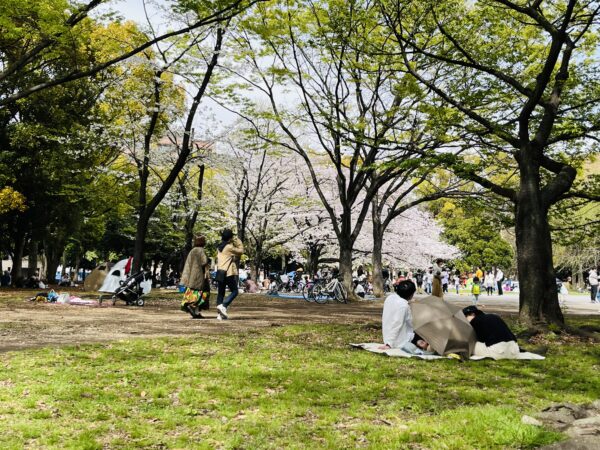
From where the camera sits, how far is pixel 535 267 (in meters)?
10.3


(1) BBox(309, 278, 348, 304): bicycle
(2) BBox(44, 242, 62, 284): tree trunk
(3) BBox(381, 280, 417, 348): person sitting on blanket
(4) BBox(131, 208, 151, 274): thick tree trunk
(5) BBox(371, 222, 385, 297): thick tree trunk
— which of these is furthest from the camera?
(2) BBox(44, 242, 62, 284): tree trunk

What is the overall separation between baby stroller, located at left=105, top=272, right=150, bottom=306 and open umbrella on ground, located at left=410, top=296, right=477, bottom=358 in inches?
353

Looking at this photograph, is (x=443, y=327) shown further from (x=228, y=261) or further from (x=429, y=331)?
(x=228, y=261)

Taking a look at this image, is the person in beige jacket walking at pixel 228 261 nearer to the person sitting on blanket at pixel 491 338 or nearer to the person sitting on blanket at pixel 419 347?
the person sitting on blanket at pixel 419 347

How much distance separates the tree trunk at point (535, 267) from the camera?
1025 cm

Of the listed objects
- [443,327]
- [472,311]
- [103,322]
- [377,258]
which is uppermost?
[377,258]

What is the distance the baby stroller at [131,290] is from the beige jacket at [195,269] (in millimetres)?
3720

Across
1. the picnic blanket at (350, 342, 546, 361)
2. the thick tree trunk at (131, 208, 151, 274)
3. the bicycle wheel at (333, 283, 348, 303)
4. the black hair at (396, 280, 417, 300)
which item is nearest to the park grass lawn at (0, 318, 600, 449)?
the picnic blanket at (350, 342, 546, 361)

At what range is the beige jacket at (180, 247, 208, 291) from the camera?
11.1m

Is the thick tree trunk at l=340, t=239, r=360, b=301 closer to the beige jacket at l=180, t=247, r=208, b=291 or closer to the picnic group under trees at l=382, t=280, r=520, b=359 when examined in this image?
the beige jacket at l=180, t=247, r=208, b=291

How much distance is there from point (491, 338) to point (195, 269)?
596 cm

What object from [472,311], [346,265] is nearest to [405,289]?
[472,311]

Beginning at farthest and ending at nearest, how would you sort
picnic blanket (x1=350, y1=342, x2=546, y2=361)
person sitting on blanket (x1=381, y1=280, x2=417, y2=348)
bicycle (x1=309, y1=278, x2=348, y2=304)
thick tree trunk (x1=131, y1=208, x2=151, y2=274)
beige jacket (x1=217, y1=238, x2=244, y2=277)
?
1. bicycle (x1=309, y1=278, x2=348, y2=304)
2. thick tree trunk (x1=131, y1=208, x2=151, y2=274)
3. beige jacket (x1=217, y1=238, x2=244, y2=277)
4. person sitting on blanket (x1=381, y1=280, x2=417, y2=348)
5. picnic blanket (x1=350, y1=342, x2=546, y2=361)

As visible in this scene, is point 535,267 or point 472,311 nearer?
point 472,311
